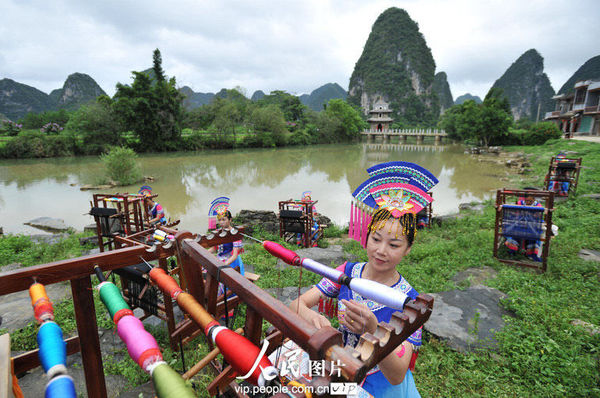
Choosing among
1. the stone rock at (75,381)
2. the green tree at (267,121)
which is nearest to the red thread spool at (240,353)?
the stone rock at (75,381)

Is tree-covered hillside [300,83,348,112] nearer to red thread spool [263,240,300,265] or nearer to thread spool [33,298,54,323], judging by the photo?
red thread spool [263,240,300,265]

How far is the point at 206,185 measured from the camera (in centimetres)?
1767

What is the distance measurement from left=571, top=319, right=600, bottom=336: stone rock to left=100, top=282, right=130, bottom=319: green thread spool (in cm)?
484

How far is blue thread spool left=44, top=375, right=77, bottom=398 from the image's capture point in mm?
795

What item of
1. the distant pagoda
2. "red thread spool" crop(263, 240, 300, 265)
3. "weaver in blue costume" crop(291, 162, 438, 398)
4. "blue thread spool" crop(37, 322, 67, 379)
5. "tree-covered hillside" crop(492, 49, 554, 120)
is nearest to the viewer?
"blue thread spool" crop(37, 322, 67, 379)

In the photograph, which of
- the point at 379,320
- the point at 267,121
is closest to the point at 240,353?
the point at 379,320

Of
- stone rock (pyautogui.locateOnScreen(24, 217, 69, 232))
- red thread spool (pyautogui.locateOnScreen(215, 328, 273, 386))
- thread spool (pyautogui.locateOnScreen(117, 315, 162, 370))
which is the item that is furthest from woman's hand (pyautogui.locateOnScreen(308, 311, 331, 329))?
stone rock (pyautogui.locateOnScreen(24, 217, 69, 232))

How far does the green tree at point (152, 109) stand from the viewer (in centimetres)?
3131

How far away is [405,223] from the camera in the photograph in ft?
6.21

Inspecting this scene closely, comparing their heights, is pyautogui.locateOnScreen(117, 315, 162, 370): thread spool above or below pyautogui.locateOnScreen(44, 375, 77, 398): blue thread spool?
above

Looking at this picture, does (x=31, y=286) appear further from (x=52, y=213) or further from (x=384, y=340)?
(x=52, y=213)

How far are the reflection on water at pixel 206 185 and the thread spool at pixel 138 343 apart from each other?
9097 millimetres

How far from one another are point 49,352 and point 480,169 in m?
27.6

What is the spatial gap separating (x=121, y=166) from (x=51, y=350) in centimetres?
1923
